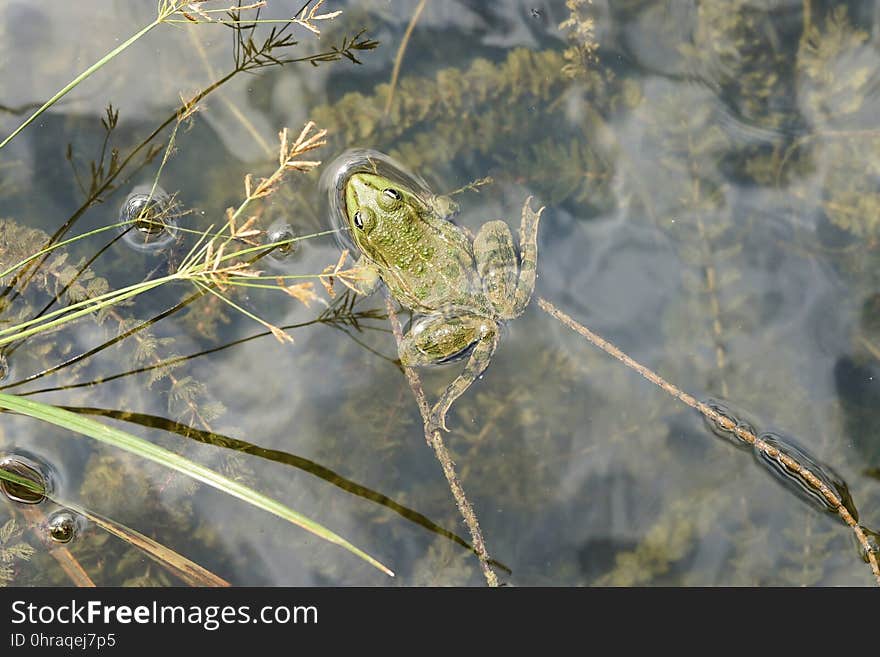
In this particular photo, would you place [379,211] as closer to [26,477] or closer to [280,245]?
[280,245]

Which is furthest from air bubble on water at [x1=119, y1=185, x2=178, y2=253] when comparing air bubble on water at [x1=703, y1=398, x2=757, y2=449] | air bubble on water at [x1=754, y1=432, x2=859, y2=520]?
air bubble on water at [x1=754, y1=432, x2=859, y2=520]

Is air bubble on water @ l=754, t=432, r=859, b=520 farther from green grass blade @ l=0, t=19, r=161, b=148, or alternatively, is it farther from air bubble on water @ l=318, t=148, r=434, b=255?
green grass blade @ l=0, t=19, r=161, b=148

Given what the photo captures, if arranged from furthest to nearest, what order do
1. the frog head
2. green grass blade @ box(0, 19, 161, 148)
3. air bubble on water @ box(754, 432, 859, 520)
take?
air bubble on water @ box(754, 432, 859, 520), the frog head, green grass blade @ box(0, 19, 161, 148)

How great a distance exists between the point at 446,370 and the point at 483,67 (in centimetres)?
201

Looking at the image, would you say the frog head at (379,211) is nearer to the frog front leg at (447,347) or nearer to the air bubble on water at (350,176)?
the air bubble on water at (350,176)

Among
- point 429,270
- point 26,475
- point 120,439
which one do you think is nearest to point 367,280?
point 429,270

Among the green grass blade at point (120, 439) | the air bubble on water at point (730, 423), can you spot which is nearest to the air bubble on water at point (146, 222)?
the green grass blade at point (120, 439)

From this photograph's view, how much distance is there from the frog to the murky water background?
0.48ft

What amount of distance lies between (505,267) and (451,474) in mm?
1343

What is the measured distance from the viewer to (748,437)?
4.34 meters

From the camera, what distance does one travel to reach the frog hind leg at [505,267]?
440 cm

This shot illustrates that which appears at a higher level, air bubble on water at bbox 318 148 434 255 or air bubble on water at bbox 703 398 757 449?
air bubble on water at bbox 318 148 434 255

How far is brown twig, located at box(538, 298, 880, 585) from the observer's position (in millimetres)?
4266

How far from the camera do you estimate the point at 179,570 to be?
4156 mm
